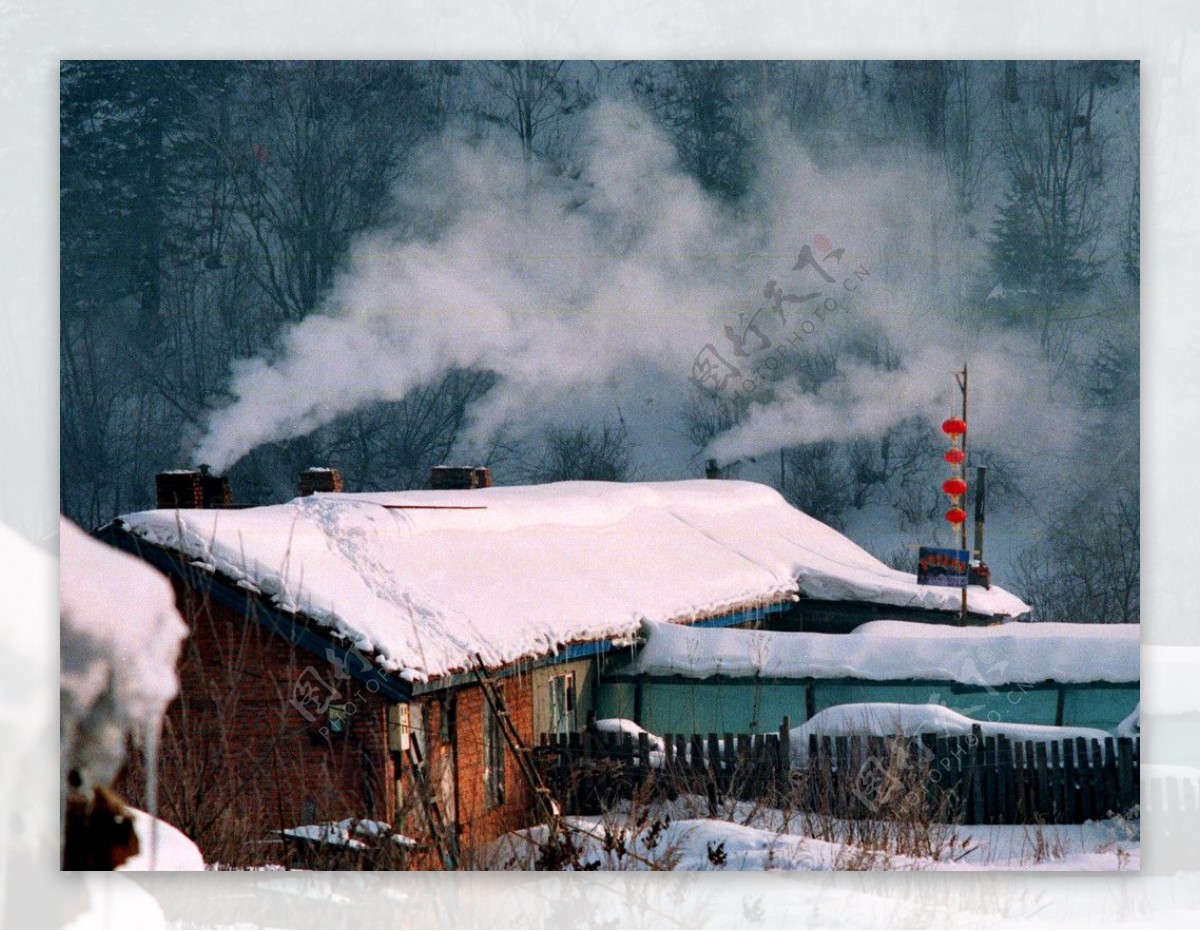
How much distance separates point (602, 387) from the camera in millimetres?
7254

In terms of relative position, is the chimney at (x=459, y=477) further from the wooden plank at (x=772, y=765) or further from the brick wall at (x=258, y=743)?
the wooden plank at (x=772, y=765)

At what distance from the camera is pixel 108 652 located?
709 cm

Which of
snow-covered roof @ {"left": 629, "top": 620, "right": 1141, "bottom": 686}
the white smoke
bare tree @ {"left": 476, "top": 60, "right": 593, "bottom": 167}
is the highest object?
bare tree @ {"left": 476, "top": 60, "right": 593, "bottom": 167}

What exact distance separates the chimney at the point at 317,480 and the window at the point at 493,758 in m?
1.11

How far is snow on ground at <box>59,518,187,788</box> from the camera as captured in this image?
7.05 metres

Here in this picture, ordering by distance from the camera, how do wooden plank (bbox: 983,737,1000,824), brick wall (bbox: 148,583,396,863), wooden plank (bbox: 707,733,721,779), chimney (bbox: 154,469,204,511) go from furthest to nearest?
wooden plank (bbox: 707,733,721,779) → wooden plank (bbox: 983,737,1000,824) → chimney (bbox: 154,469,204,511) → brick wall (bbox: 148,583,396,863)

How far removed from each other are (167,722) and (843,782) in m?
2.76

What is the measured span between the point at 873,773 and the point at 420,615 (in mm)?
1993

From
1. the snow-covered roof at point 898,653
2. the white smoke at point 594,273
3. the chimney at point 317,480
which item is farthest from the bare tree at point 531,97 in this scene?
the snow-covered roof at point 898,653

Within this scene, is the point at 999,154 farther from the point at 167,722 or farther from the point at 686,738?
the point at 167,722

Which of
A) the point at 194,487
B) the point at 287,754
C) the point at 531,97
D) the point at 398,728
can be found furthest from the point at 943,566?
the point at 194,487

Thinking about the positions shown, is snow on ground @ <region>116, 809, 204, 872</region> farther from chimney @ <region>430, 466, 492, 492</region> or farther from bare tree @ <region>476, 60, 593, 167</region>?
bare tree @ <region>476, 60, 593, 167</region>

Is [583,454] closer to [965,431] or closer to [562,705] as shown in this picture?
[562,705]

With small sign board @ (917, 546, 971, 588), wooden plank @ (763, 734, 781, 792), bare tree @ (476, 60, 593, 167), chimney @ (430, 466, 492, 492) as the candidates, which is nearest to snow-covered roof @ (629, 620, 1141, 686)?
small sign board @ (917, 546, 971, 588)
